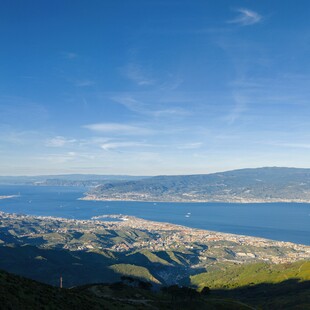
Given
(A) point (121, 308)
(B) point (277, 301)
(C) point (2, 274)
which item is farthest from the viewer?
(B) point (277, 301)

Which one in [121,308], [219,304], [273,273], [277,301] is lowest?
[273,273]

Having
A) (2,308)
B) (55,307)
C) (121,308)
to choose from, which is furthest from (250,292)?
(2,308)

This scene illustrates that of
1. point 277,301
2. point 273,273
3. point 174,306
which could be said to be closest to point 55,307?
point 174,306

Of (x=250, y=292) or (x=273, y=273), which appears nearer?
(x=250, y=292)

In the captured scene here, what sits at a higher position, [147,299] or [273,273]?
[147,299]

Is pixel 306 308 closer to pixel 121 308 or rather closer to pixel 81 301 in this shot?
pixel 121 308

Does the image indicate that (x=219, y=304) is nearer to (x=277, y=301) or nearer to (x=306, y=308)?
(x=306, y=308)

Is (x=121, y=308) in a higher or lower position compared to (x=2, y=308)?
lower

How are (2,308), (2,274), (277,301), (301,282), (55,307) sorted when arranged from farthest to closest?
(301,282) → (277,301) → (2,274) → (55,307) → (2,308)

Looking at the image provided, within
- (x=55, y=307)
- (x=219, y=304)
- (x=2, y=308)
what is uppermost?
(x=2, y=308)
